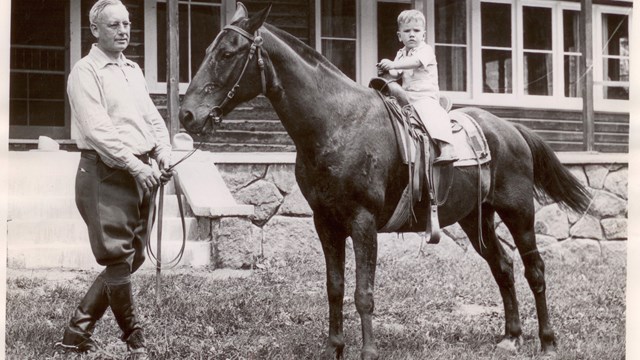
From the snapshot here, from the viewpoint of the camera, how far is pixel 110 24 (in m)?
4.21

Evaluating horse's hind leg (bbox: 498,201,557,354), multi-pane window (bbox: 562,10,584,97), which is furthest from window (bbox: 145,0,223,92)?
horse's hind leg (bbox: 498,201,557,354)

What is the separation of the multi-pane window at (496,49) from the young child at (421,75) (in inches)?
288

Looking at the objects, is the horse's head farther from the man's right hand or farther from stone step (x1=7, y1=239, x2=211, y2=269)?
stone step (x1=7, y1=239, x2=211, y2=269)

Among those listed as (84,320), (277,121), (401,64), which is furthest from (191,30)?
(84,320)

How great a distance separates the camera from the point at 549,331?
5434 mm

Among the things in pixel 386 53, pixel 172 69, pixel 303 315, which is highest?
pixel 386 53

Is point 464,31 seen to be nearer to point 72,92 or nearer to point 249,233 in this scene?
point 249,233

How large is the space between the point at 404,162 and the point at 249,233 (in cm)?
316

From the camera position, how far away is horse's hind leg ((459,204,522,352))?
556cm

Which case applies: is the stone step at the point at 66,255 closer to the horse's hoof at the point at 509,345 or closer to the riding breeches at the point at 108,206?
the riding breeches at the point at 108,206

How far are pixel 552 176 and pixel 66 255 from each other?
4356 mm

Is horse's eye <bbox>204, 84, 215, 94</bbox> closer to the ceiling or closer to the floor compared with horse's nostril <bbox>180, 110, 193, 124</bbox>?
closer to the ceiling

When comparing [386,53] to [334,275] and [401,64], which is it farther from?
[334,275]

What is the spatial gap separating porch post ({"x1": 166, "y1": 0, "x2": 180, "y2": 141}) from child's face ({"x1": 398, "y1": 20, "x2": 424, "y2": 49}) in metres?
4.03
